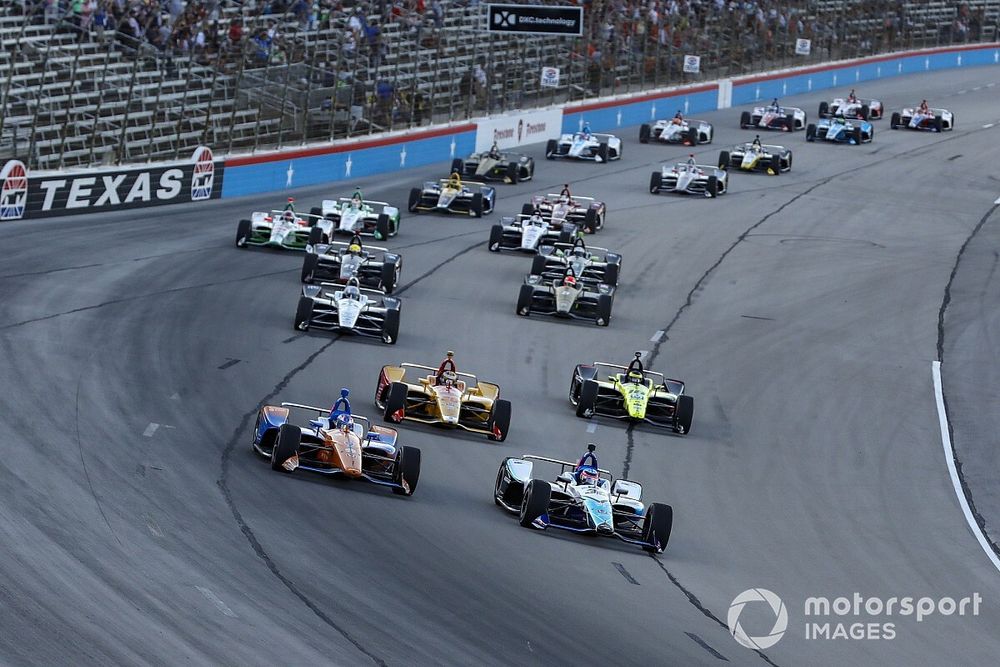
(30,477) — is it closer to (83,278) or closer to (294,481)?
(294,481)

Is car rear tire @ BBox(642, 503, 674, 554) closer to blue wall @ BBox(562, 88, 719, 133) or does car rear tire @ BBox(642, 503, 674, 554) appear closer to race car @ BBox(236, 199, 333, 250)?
race car @ BBox(236, 199, 333, 250)

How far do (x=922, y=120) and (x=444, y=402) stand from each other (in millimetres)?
44248

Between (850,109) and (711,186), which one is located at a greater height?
(850,109)

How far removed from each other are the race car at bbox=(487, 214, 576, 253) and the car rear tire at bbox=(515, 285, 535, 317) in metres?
5.38

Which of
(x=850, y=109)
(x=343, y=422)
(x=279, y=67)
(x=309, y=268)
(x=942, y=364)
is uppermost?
(x=279, y=67)

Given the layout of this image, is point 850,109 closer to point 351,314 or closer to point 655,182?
point 655,182

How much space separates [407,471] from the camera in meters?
19.9

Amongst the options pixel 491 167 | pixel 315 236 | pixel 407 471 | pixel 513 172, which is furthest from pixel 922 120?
pixel 407 471

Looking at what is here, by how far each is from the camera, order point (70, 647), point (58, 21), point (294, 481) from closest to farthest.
Answer: point (70, 647) → point (294, 481) → point (58, 21)

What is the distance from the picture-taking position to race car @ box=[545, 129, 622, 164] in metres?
52.0

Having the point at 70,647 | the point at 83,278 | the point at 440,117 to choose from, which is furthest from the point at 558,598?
the point at 440,117

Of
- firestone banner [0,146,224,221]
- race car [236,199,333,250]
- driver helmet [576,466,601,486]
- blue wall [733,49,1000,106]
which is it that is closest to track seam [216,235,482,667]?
driver helmet [576,466,601,486]

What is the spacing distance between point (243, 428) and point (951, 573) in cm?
952

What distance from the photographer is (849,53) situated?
77.0 metres
